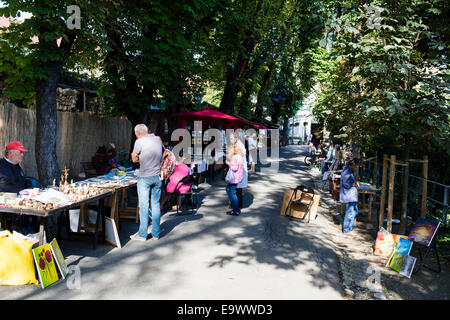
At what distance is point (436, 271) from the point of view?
596 cm

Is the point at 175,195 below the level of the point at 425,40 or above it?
below

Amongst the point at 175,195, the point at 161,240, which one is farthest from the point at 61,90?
the point at 161,240

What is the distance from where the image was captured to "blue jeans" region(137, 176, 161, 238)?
659cm

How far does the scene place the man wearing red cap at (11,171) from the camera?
566 centimetres

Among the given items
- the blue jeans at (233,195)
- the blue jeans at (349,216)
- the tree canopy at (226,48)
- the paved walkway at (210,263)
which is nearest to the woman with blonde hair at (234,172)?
the blue jeans at (233,195)

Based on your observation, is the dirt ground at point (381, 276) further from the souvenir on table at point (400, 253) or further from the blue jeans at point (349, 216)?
the blue jeans at point (349, 216)

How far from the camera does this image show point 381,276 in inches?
227

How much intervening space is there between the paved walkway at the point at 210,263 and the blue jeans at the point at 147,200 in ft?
0.95

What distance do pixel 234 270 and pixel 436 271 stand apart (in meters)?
3.38

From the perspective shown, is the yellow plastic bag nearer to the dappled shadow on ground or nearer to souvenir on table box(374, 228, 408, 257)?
the dappled shadow on ground

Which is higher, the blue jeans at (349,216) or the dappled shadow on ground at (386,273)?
the blue jeans at (349,216)

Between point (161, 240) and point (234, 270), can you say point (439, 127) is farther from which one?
point (161, 240)

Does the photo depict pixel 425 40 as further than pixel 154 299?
Yes

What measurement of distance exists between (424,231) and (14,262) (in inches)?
249
